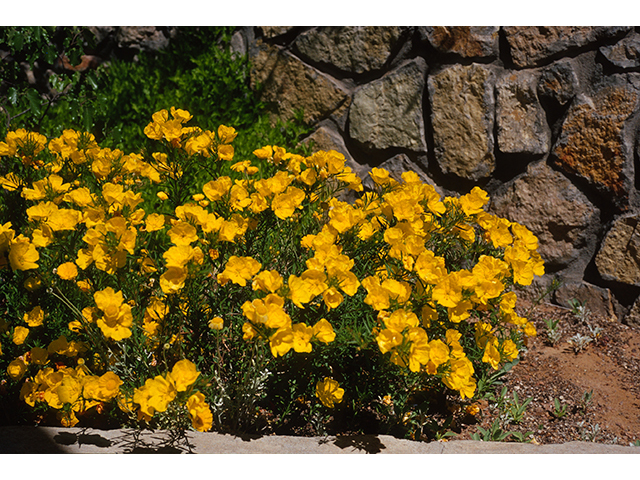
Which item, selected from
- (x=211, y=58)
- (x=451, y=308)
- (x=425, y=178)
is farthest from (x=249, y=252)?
(x=211, y=58)

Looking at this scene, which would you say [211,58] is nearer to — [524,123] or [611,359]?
[524,123]

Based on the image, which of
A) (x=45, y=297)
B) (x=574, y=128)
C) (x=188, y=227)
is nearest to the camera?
(x=188, y=227)

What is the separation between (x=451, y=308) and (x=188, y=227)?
0.85 metres

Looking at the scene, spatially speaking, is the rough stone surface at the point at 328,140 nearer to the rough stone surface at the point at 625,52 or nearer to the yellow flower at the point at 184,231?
the rough stone surface at the point at 625,52

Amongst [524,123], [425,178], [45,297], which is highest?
[524,123]

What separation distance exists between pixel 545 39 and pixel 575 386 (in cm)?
180

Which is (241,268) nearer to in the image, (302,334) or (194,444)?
(302,334)

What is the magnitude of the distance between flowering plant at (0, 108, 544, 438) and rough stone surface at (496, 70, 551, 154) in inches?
44.7

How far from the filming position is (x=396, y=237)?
174 centimetres

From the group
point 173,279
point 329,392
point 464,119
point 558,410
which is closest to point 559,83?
point 464,119

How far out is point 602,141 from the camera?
2791mm

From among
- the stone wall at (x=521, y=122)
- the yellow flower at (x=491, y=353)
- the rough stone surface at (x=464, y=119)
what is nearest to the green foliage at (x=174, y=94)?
the stone wall at (x=521, y=122)

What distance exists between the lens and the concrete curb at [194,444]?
66.7 inches

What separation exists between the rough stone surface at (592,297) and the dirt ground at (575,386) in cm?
5
